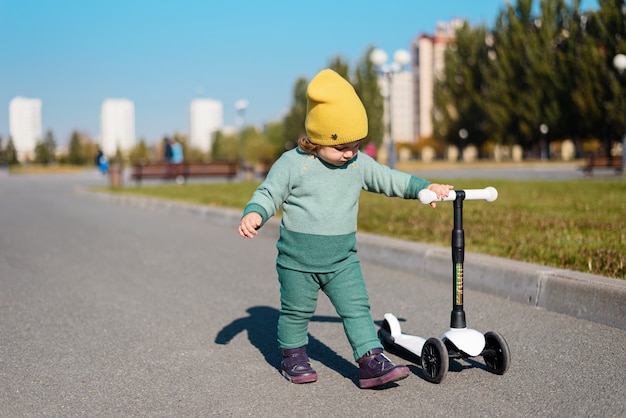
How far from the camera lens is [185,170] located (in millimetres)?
27234

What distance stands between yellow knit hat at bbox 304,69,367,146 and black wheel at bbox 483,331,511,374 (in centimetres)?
114

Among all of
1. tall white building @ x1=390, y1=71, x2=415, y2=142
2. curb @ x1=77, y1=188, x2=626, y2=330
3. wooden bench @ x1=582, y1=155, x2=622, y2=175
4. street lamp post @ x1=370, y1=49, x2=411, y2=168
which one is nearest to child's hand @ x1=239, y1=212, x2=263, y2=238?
curb @ x1=77, y1=188, x2=626, y2=330

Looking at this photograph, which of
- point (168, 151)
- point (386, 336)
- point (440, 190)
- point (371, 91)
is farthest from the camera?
point (371, 91)

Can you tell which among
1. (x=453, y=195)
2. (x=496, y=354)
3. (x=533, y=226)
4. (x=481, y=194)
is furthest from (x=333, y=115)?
(x=533, y=226)

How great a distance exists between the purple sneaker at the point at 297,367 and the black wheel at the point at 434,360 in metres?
0.51

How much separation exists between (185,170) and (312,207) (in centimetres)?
2450

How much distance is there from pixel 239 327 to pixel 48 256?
4.22m

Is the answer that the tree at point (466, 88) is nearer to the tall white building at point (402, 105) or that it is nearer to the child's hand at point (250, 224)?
the child's hand at point (250, 224)

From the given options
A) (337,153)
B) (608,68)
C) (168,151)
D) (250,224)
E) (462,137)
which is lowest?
(250,224)

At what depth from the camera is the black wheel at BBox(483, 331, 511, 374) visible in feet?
10.9

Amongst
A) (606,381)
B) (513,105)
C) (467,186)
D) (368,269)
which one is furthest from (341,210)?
(513,105)

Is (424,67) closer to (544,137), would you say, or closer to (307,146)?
(544,137)

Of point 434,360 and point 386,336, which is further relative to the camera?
point 386,336

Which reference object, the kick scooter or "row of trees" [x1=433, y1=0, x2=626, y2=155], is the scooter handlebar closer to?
the kick scooter
